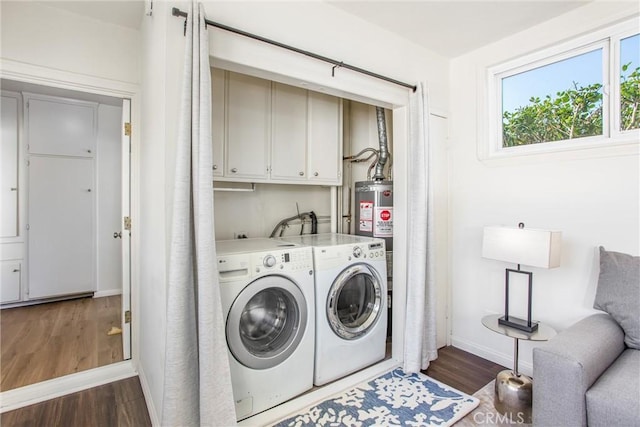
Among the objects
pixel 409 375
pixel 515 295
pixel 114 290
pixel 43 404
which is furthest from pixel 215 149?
pixel 114 290

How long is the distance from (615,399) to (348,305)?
1.50m

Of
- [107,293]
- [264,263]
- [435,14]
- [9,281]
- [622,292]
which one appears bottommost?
[107,293]

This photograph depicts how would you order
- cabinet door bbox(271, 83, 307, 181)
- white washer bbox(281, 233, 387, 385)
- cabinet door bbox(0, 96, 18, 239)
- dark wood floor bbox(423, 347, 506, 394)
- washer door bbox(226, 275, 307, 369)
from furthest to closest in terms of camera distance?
cabinet door bbox(0, 96, 18, 239) → cabinet door bbox(271, 83, 307, 181) → dark wood floor bbox(423, 347, 506, 394) → white washer bbox(281, 233, 387, 385) → washer door bbox(226, 275, 307, 369)

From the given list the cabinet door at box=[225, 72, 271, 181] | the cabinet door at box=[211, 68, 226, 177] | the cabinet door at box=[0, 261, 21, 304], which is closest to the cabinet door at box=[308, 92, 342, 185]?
the cabinet door at box=[225, 72, 271, 181]

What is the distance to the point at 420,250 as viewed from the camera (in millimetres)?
2408

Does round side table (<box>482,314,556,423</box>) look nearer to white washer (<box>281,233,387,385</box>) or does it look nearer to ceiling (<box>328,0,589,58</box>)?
white washer (<box>281,233,387,385</box>)

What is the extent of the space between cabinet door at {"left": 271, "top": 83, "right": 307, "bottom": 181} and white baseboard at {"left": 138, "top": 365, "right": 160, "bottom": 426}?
1676 mm

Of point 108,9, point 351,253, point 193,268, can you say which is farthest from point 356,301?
point 108,9

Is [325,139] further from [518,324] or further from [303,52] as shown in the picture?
[518,324]

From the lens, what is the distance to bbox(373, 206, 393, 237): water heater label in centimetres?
289

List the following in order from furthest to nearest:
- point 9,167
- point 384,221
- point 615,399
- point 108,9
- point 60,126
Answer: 1. point 60,126
2. point 9,167
3. point 384,221
4. point 108,9
5. point 615,399

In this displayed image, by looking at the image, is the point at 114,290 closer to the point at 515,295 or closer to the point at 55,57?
the point at 55,57

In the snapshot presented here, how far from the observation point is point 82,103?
413cm

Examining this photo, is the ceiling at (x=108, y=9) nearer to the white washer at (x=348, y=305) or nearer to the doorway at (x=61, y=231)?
the doorway at (x=61, y=231)
